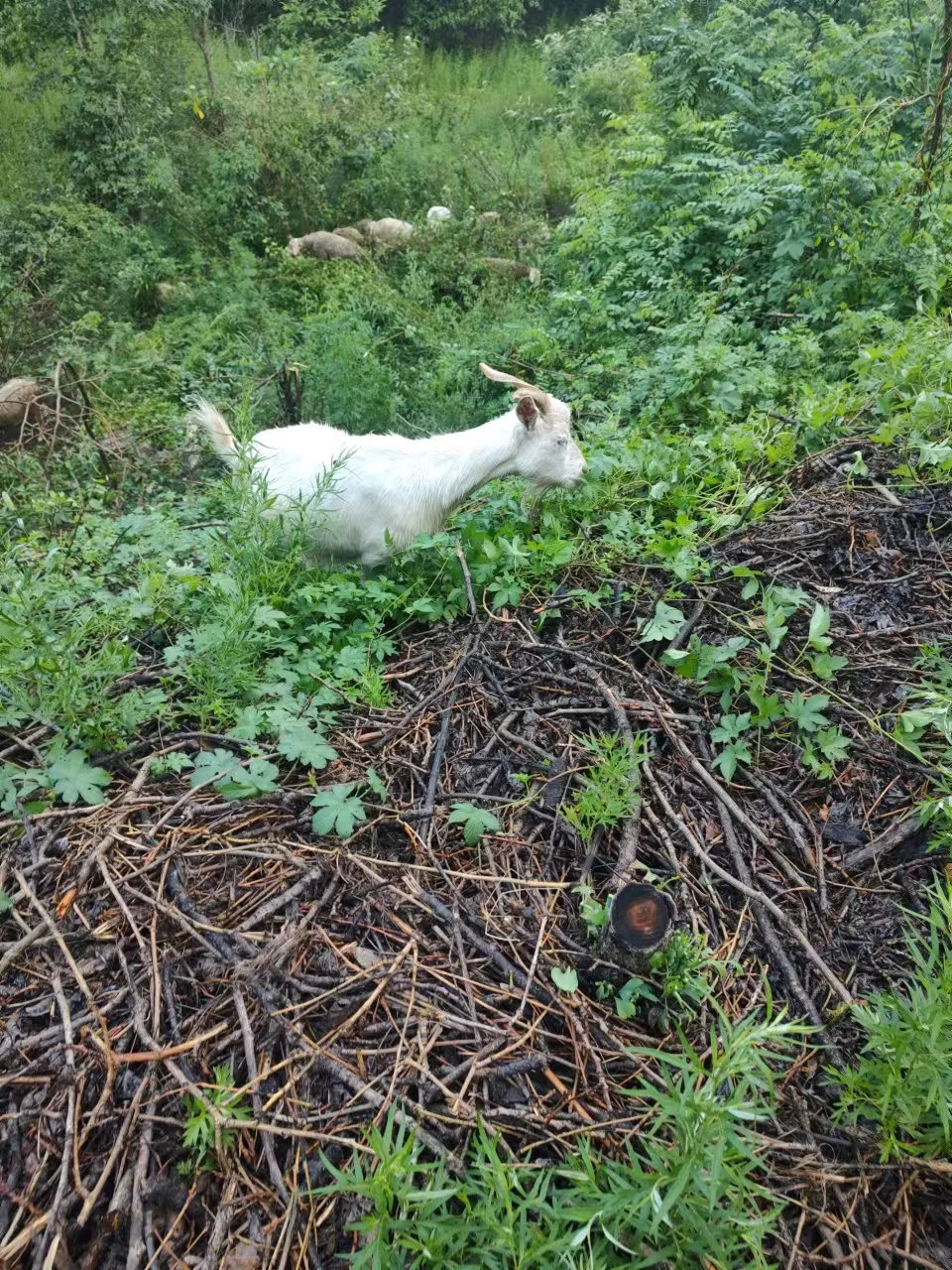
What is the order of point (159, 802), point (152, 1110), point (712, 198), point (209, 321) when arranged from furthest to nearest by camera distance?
1. point (209, 321)
2. point (712, 198)
3. point (159, 802)
4. point (152, 1110)

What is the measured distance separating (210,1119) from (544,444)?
2.88 metres

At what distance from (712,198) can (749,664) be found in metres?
5.18

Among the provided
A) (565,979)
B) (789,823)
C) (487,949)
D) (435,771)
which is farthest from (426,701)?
(789,823)

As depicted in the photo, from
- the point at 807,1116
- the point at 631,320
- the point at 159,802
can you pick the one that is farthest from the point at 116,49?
the point at 807,1116

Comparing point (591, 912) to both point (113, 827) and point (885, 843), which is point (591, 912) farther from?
point (113, 827)

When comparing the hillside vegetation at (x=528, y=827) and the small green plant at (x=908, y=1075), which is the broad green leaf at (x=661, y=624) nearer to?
the hillside vegetation at (x=528, y=827)

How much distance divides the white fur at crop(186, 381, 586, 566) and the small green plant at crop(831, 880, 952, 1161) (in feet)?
8.20

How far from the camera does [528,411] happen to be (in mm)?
3617

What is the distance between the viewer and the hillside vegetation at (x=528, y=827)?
153 centimetres

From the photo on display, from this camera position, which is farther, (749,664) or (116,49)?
(116,49)

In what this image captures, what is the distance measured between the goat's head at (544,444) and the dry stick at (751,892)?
1690 millimetres

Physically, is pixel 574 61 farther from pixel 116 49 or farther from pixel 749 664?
pixel 749 664

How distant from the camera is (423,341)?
6887 mm

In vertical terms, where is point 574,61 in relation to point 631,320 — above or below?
above
